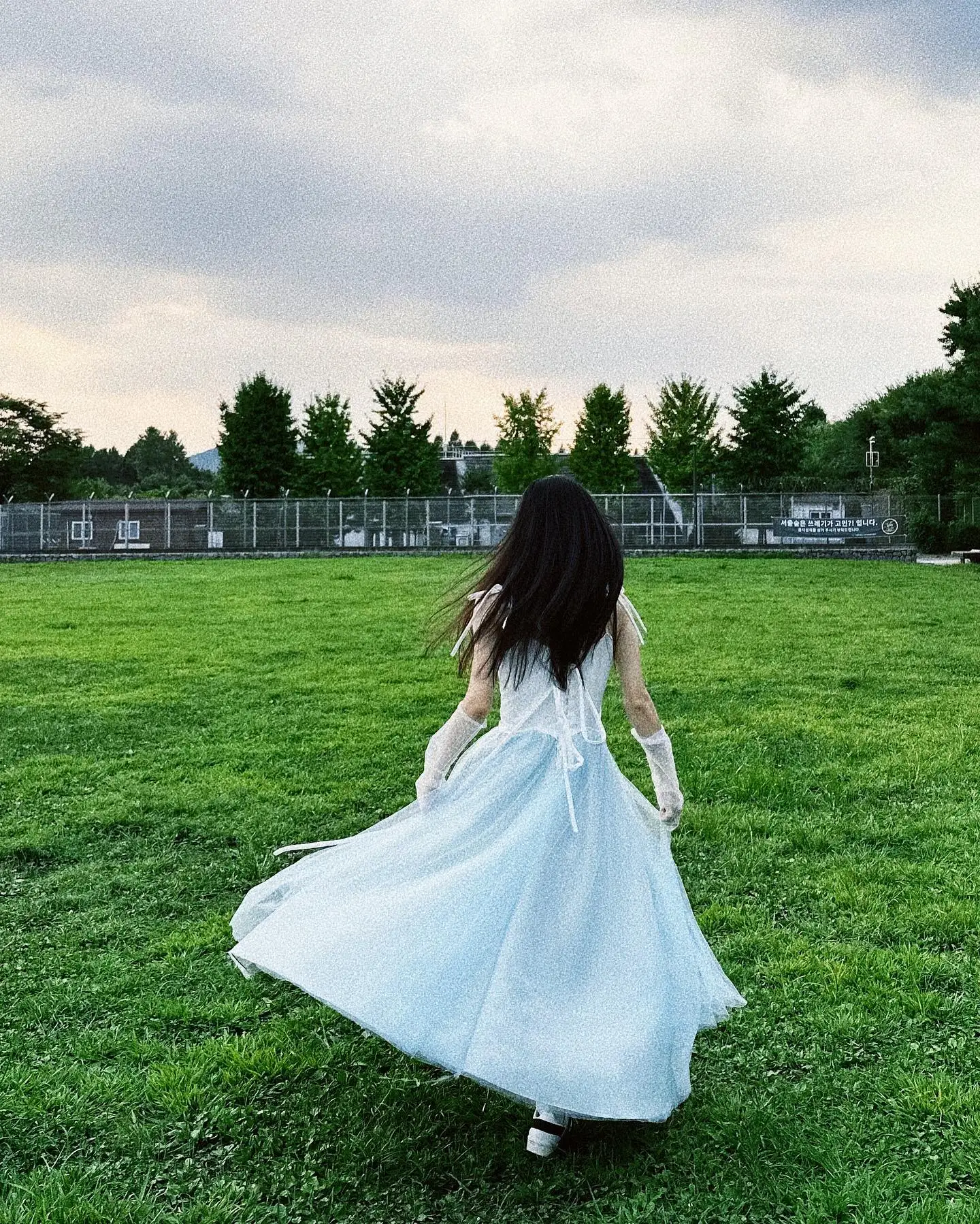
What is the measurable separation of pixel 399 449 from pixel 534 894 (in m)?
58.7

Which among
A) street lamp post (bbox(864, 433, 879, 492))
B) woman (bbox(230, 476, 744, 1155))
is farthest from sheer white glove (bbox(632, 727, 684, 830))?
street lamp post (bbox(864, 433, 879, 492))

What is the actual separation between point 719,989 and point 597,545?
1492 mm

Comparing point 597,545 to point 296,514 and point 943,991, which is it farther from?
point 296,514

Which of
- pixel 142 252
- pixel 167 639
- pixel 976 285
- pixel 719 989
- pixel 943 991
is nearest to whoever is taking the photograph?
pixel 719 989

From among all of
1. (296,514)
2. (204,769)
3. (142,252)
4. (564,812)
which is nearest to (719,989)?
(564,812)

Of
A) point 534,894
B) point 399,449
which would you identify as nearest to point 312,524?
point 399,449

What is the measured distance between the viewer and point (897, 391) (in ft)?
249

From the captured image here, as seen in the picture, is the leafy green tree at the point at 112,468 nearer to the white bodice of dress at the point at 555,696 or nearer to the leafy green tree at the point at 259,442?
the leafy green tree at the point at 259,442

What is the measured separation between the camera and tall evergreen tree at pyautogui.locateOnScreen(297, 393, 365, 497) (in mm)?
62594

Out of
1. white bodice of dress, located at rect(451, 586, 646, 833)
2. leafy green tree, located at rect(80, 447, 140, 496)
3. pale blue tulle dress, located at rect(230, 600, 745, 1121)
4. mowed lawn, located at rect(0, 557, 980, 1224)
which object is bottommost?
mowed lawn, located at rect(0, 557, 980, 1224)

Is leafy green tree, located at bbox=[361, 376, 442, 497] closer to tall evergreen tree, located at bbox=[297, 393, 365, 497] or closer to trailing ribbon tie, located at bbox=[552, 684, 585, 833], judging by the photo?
tall evergreen tree, located at bbox=[297, 393, 365, 497]

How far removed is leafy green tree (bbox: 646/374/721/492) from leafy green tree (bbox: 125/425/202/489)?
316ft

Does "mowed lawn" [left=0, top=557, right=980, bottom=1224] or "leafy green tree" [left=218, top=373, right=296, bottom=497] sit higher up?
"leafy green tree" [left=218, top=373, right=296, bottom=497]

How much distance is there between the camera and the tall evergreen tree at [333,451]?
205ft
